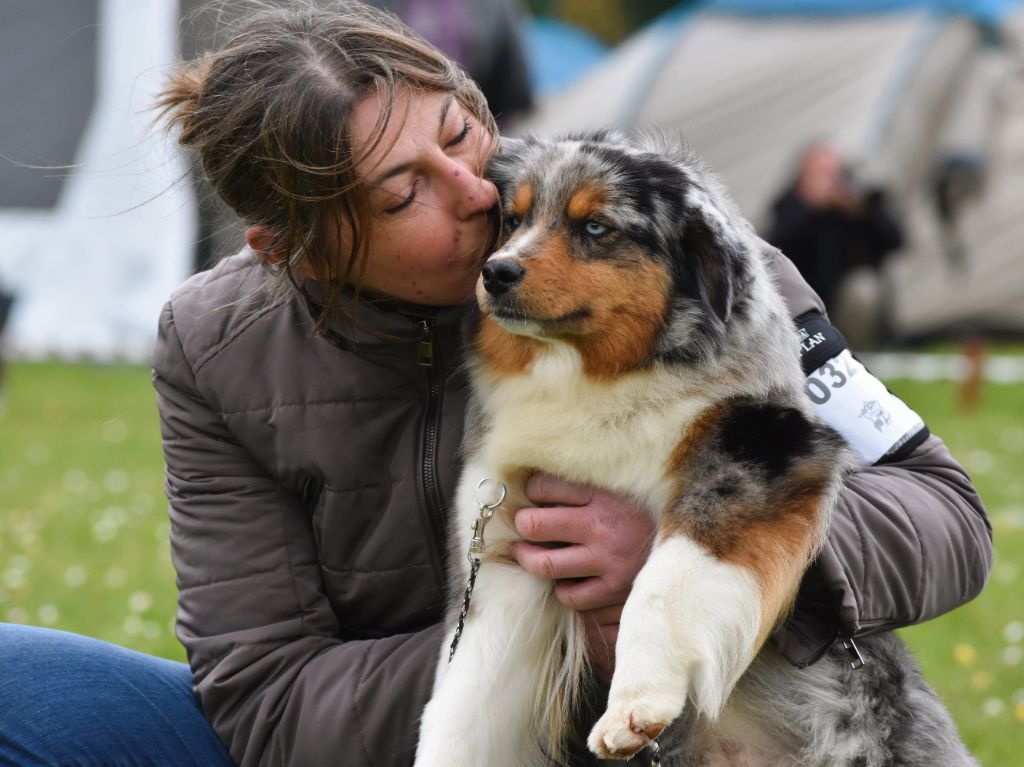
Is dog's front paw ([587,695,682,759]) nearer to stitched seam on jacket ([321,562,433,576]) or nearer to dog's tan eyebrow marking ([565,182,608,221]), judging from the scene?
stitched seam on jacket ([321,562,433,576])

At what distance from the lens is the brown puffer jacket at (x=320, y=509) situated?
270 cm

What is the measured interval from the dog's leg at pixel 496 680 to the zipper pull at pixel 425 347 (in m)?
0.44

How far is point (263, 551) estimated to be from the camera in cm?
283

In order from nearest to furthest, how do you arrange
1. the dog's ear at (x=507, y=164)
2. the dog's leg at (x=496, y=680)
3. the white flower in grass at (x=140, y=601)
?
1. the dog's leg at (x=496, y=680)
2. the dog's ear at (x=507, y=164)
3. the white flower in grass at (x=140, y=601)

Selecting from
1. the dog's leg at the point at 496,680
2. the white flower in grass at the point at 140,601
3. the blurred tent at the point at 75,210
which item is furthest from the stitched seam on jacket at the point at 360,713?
the blurred tent at the point at 75,210

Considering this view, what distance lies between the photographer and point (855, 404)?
8.98 ft

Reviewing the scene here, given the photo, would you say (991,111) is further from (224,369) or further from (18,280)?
(224,369)

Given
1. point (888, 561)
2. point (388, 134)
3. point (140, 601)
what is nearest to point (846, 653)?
point (888, 561)

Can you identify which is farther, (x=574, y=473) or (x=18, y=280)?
(x=18, y=280)

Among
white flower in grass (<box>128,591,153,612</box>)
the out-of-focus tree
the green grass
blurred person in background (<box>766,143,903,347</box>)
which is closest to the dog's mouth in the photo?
the green grass

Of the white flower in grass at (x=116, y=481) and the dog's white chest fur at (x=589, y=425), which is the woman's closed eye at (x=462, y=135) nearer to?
the dog's white chest fur at (x=589, y=425)

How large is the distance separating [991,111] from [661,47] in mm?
3137

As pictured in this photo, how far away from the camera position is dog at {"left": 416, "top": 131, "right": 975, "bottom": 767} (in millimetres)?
2465

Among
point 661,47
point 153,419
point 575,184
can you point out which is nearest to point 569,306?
point 575,184
